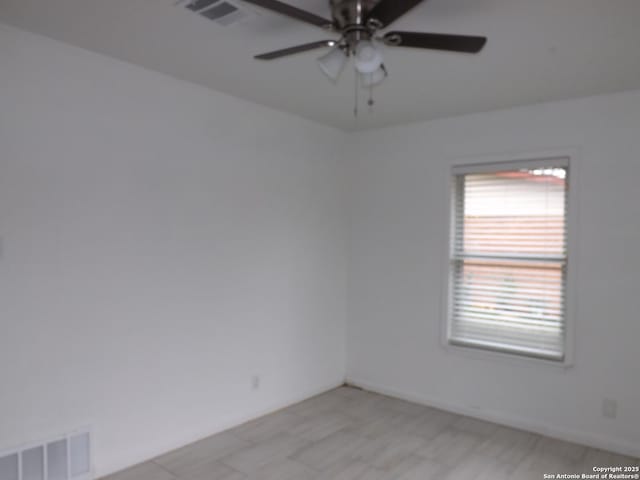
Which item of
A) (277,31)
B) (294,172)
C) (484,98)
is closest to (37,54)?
(277,31)

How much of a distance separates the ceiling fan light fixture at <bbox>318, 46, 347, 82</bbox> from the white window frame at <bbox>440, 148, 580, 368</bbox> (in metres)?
2.26

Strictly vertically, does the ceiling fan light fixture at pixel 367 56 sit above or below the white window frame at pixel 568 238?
above

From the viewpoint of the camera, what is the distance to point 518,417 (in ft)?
11.9

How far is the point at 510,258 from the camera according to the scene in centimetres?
375

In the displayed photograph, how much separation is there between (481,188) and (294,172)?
5.31ft

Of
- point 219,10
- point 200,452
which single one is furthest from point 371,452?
point 219,10

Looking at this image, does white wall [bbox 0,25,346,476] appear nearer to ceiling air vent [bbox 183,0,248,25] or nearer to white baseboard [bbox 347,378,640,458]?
white baseboard [bbox 347,378,640,458]

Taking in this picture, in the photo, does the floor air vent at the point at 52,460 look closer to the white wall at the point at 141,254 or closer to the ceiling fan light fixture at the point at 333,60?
the white wall at the point at 141,254

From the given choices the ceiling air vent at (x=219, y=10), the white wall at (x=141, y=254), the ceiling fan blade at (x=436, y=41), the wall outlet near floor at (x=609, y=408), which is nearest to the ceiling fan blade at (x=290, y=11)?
the ceiling fan blade at (x=436, y=41)

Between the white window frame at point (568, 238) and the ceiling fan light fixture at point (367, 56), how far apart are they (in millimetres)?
2280

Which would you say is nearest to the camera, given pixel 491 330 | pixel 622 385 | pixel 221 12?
pixel 221 12

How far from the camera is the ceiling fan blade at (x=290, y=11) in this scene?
159 centimetres

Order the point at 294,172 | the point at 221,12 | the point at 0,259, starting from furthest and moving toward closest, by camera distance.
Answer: the point at 294,172 < the point at 0,259 < the point at 221,12

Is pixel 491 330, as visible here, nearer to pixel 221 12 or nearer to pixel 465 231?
pixel 465 231
